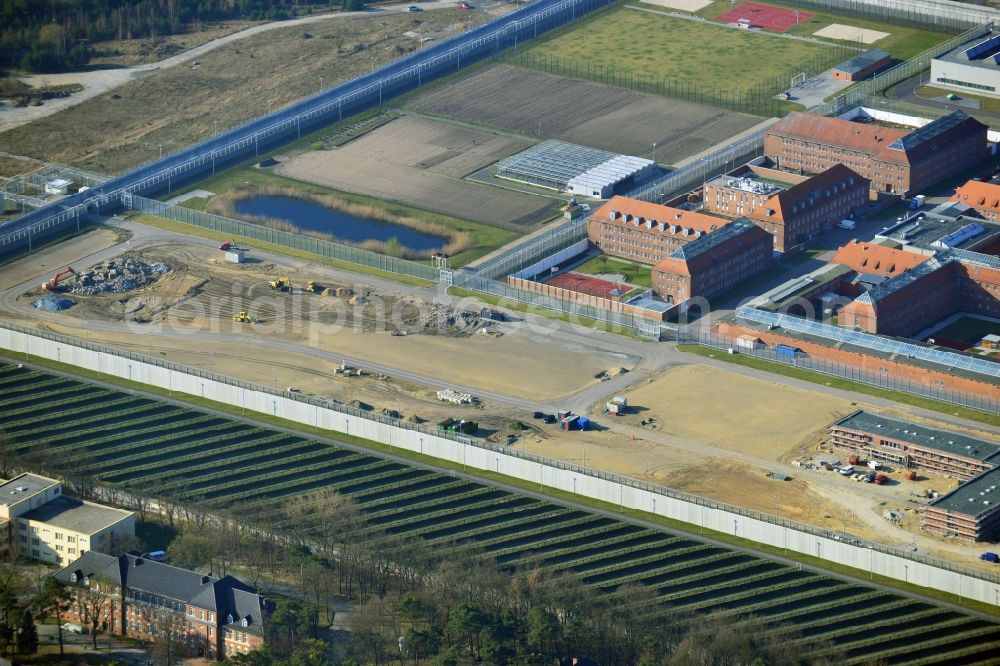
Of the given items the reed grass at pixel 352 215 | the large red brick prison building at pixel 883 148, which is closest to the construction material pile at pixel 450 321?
the reed grass at pixel 352 215

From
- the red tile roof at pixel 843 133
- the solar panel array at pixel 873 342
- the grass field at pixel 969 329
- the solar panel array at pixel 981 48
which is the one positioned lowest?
the grass field at pixel 969 329

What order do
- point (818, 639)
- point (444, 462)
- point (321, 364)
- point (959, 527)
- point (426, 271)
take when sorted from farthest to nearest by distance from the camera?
1. point (426, 271)
2. point (321, 364)
3. point (444, 462)
4. point (959, 527)
5. point (818, 639)

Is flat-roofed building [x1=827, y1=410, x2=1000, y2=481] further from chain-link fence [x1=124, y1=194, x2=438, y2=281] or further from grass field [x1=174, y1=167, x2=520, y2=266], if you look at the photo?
grass field [x1=174, y1=167, x2=520, y2=266]

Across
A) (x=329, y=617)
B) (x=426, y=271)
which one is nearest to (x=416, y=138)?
(x=426, y=271)

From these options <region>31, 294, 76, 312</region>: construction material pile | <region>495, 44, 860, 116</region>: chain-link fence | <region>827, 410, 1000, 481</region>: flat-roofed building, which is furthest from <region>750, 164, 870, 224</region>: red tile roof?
<region>31, 294, 76, 312</region>: construction material pile

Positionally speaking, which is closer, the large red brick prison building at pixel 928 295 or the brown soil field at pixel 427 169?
the large red brick prison building at pixel 928 295

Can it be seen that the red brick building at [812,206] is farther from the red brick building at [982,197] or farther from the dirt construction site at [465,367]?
the dirt construction site at [465,367]

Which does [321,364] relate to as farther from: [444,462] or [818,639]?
[818,639]

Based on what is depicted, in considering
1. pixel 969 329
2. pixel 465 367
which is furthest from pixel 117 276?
pixel 969 329
